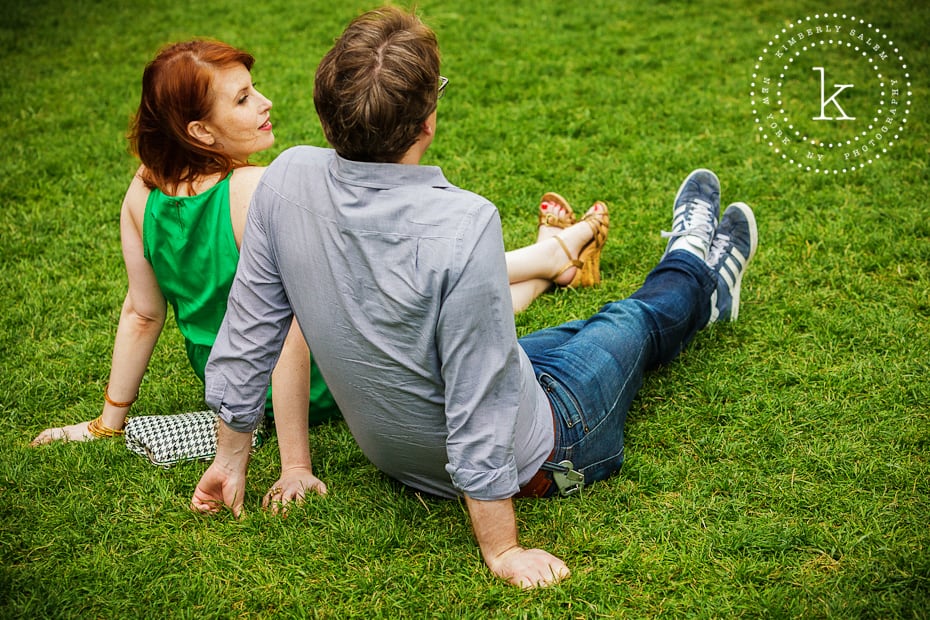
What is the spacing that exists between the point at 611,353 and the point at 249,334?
1.15 metres

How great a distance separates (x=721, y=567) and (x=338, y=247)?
1.38 m

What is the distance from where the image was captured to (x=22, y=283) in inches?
163

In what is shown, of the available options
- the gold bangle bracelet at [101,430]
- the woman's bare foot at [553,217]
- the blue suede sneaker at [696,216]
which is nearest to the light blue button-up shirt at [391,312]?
the gold bangle bracelet at [101,430]

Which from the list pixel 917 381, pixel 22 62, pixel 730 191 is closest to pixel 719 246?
pixel 917 381

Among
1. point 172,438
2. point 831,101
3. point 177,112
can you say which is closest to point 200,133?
point 177,112

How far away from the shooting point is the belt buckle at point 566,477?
2476 millimetres

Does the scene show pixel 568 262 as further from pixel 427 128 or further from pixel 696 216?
pixel 427 128

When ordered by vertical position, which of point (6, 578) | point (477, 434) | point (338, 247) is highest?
point (338, 247)

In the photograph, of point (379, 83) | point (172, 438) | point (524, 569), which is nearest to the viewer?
point (379, 83)

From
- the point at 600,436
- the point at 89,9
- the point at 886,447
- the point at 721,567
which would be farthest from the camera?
the point at 89,9

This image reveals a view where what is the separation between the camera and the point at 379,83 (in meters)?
1.79

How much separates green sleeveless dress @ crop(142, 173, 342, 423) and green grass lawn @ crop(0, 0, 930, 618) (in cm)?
54

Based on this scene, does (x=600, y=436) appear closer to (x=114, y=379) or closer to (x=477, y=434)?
(x=477, y=434)

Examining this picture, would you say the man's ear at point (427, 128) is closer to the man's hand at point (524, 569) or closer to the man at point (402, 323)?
the man at point (402, 323)
